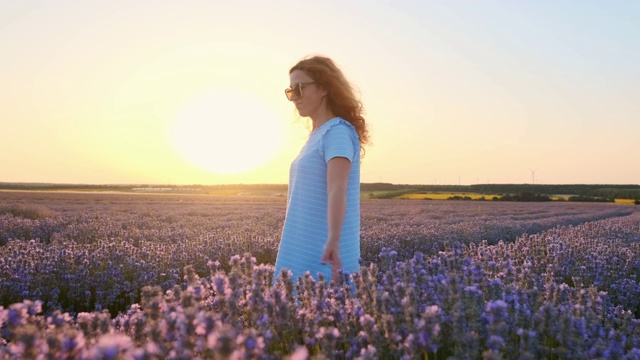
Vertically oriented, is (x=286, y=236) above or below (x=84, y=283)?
above

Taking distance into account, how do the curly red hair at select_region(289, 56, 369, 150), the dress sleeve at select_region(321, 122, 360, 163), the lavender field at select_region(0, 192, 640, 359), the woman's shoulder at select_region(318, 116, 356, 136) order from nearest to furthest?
the lavender field at select_region(0, 192, 640, 359) < the dress sleeve at select_region(321, 122, 360, 163) < the woman's shoulder at select_region(318, 116, 356, 136) < the curly red hair at select_region(289, 56, 369, 150)

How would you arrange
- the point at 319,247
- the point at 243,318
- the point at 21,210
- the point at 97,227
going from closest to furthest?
1. the point at 243,318
2. the point at 319,247
3. the point at 97,227
4. the point at 21,210

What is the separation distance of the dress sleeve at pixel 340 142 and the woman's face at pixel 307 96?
1.15 ft

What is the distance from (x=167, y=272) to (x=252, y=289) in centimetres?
317

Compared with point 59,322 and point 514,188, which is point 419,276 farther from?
point 514,188

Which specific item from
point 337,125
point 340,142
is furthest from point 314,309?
point 337,125

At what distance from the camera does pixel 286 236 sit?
3525 mm

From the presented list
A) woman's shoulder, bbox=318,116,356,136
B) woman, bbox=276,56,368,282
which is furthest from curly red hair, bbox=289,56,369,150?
woman's shoulder, bbox=318,116,356,136

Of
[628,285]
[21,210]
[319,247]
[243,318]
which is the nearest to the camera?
[243,318]

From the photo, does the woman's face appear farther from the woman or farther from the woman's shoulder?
the woman's shoulder

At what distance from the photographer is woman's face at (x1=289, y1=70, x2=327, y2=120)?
3455 millimetres

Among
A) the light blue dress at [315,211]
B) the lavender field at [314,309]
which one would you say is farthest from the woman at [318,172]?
the lavender field at [314,309]

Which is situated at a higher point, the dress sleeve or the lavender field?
the dress sleeve

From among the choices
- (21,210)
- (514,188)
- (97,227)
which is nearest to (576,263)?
(97,227)
